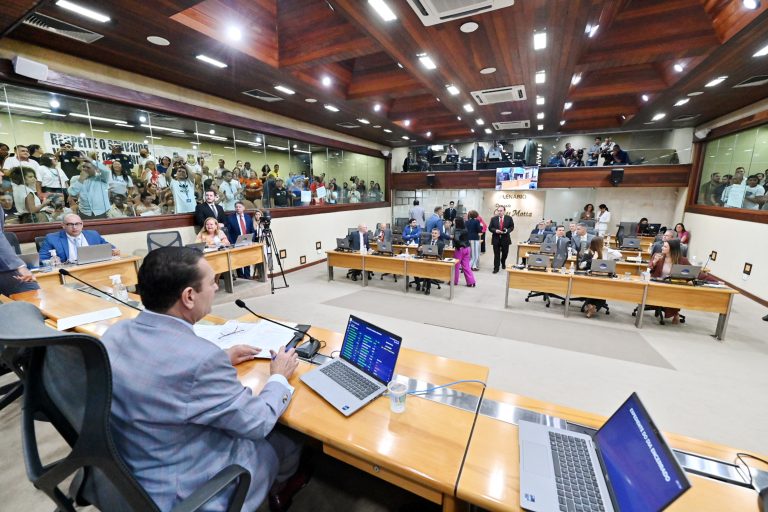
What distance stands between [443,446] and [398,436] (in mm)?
168

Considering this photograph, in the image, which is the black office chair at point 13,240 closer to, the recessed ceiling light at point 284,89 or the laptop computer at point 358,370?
the recessed ceiling light at point 284,89

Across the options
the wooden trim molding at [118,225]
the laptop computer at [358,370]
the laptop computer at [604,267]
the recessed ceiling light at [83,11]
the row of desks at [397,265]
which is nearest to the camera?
the laptop computer at [358,370]

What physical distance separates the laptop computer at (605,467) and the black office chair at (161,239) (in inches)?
196

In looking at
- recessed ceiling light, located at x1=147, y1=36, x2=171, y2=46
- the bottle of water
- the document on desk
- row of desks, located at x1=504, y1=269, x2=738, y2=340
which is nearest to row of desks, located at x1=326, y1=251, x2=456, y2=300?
row of desks, located at x1=504, y1=269, x2=738, y2=340

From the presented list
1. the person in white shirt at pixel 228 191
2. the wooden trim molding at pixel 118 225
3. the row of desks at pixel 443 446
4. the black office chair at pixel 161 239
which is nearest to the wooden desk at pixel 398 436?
the row of desks at pixel 443 446

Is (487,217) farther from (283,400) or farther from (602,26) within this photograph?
(283,400)

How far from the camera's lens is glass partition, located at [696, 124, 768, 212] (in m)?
5.50

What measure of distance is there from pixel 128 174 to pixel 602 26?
654 cm

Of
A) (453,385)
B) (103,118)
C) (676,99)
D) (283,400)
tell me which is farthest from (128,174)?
(676,99)

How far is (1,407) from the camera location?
2.31 meters

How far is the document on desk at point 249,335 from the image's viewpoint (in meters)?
1.80

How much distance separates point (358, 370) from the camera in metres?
1.56

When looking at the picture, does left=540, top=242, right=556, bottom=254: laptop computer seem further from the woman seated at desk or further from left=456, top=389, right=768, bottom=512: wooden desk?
left=456, top=389, right=768, bottom=512: wooden desk

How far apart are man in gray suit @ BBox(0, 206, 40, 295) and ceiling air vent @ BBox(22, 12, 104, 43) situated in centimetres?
186
